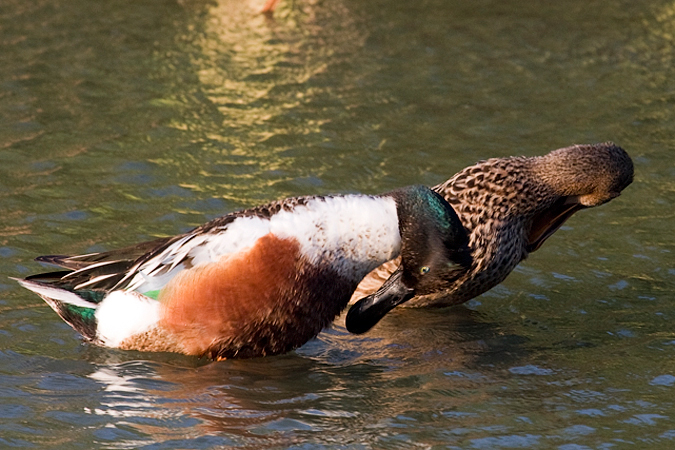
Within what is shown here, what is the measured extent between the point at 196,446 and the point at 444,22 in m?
8.79

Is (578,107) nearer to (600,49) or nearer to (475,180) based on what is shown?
(600,49)

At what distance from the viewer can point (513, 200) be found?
6.80m

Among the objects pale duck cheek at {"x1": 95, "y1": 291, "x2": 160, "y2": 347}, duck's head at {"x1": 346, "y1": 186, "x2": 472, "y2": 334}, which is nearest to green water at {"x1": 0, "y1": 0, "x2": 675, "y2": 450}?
pale duck cheek at {"x1": 95, "y1": 291, "x2": 160, "y2": 347}

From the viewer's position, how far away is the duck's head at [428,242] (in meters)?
5.95

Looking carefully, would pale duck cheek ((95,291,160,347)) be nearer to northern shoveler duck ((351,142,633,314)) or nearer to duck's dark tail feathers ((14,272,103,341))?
duck's dark tail feathers ((14,272,103,341))

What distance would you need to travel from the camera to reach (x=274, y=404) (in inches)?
224

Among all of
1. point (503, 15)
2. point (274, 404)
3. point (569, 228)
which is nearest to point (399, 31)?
point (503, 15)

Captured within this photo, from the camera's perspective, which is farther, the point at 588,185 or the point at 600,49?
the point at 600,49

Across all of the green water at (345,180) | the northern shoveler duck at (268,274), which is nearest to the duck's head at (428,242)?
the northern shoveler duck at (268,274)

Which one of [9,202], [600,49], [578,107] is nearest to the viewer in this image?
[9,202]

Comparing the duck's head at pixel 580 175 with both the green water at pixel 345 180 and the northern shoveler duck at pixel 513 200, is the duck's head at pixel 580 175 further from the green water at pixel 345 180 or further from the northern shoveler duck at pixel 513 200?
the green water at pixel 345 180

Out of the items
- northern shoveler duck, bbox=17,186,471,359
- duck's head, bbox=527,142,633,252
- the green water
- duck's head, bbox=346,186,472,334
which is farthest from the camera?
duck's head, bbox=527,142,633,252

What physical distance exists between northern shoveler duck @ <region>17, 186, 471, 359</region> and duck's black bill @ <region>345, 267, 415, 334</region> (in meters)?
0.02

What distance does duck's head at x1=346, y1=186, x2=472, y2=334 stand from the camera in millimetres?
5953
